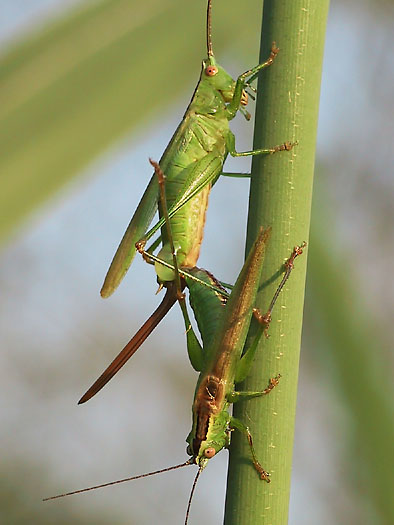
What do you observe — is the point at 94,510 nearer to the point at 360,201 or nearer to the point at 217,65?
the point at 360,201

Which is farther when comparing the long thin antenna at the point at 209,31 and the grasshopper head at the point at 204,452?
the long thin antenna at the point at 209,31

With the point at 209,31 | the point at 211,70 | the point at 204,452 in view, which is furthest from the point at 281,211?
the point at 211,70

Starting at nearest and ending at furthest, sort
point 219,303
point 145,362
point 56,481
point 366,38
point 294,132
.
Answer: point 294,132
point 219,303
point 366,38
point 56,481
point 145,362

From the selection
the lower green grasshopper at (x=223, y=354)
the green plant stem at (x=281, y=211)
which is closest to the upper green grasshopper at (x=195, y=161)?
the lower green grasshopper at (x=223, y=354)

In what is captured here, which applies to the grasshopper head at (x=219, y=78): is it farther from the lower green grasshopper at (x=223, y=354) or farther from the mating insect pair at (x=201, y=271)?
the lower green grasshopper at (x=223, y=354)

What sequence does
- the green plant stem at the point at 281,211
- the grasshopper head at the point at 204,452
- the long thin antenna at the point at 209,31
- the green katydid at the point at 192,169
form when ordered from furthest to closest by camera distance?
the green katydid at the point at 192,169
the long thin antenna at the point at 209,31
the grasshopper head at the point at 204,452
the green plant stem at the point at 281,211

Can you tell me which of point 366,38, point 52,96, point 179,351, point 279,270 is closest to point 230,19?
point 52,96

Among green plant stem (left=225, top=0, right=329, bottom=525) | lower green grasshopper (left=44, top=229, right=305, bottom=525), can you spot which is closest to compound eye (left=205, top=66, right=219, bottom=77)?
lower green grasshopper (left=44, top=229, right=305, bottom=525)
